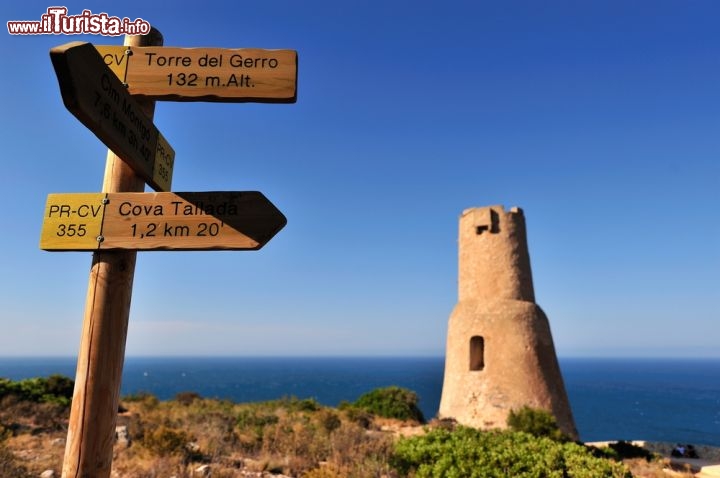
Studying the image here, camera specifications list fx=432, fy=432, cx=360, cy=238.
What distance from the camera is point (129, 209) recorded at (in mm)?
2596

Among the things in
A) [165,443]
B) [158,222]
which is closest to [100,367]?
[158,222]

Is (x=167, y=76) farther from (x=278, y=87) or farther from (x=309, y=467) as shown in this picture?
(x=309, y=467)

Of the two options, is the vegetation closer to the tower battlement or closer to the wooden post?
the wooden post

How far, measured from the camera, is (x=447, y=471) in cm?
673

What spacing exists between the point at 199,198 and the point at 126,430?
323 inches

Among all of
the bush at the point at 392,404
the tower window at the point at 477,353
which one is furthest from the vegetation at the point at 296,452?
the bush at the point at 392,404

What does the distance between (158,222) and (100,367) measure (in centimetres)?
89

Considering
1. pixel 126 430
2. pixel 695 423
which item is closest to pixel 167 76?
pixel 126 430

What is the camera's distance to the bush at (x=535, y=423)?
41.5 feet

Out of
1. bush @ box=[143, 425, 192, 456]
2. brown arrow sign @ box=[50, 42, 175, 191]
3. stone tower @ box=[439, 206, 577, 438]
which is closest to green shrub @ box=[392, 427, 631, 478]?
bush @ box=[143, 425, 192, 456]

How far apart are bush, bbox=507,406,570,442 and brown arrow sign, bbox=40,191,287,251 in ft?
41.7

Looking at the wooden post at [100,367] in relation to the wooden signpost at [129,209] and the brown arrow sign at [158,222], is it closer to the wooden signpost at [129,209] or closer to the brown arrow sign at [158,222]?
the wooden signpost at [129,209]

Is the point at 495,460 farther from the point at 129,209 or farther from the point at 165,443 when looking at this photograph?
the point at 129,209

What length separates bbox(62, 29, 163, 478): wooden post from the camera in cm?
240
